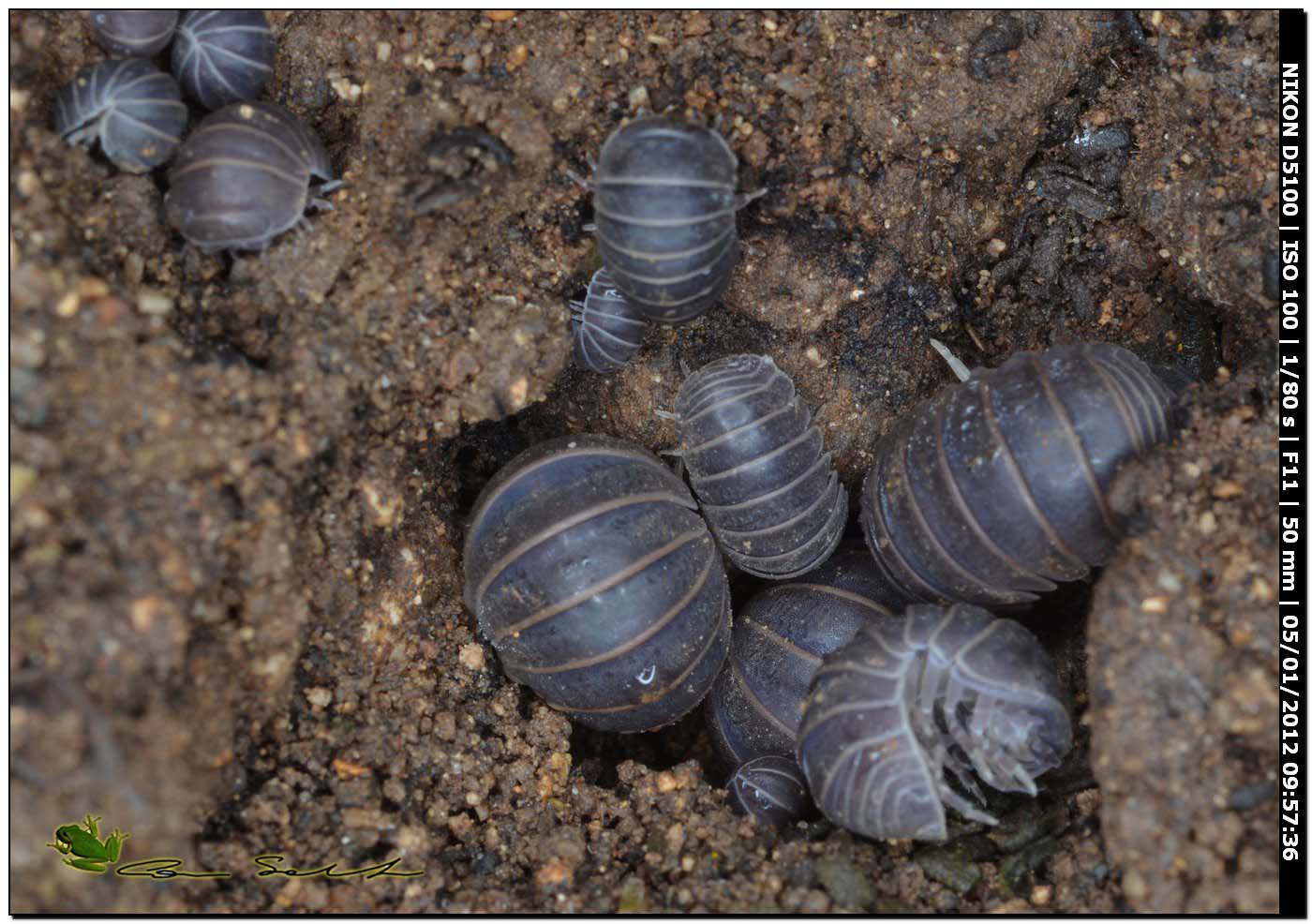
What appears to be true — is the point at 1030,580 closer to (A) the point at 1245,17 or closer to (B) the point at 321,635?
(A) the point at 1245,17

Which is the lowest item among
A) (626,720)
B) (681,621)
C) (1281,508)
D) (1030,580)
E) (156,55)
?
(626,720)

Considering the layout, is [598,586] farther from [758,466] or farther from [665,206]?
[665,206]

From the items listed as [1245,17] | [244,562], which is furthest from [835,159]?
[244,562]

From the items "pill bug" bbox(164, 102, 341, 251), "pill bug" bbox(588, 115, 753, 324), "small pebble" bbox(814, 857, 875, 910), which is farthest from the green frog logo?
"pill bug" bbox(588, 115, 753, 324)

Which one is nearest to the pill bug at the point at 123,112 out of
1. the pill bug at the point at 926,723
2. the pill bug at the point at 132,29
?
the pill bug at the point at 132,29

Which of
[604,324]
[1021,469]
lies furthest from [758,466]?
[1021,469]

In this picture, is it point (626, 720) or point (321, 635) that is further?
point (626, 720)
